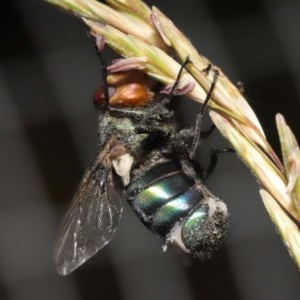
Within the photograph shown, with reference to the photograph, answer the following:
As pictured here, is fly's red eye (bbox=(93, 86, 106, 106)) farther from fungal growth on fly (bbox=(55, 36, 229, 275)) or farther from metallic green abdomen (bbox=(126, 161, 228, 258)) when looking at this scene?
metallic green abdomen (bbox=(126, 161, 228, 258))

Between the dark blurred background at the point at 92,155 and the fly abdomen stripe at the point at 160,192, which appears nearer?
the fly abdomen stripe at the point at 160,192

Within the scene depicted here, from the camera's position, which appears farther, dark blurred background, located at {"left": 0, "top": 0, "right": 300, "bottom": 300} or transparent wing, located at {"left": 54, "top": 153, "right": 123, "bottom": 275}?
dark blurred background, located at {"left": 0, "top": 0, "right": 300, "bottom": 300}

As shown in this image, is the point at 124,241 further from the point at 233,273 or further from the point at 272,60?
the point at 272,60

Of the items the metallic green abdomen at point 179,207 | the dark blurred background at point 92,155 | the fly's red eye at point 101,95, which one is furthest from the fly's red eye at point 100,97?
the dark blurred background at point 92,155

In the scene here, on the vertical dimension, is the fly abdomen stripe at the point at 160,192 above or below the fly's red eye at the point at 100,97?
below

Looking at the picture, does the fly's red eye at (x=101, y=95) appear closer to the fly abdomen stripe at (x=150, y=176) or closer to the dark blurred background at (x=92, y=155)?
the fly abdomen stripe at (x=150, y=176)

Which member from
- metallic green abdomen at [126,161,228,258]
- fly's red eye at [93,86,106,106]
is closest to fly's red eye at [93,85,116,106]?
fly's red eye at [93,86,106,106]
